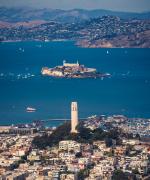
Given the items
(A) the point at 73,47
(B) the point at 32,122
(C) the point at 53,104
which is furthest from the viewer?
(A) the point at 73,47

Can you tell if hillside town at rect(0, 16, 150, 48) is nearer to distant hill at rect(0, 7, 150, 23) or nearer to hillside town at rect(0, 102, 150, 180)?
distant hill at rect(0, 7, 150, 23)

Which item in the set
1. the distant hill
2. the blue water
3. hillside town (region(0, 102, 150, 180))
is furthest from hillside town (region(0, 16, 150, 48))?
hillside town (region(0, 102, 150, 180))

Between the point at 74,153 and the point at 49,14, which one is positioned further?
the point at 49,14

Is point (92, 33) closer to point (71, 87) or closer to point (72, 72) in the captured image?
point (72, 72)

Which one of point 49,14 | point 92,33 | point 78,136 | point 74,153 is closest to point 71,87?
point 78,136

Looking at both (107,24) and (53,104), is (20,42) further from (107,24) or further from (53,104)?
(53,104)

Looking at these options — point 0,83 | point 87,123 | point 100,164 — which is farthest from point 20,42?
point 100,164
